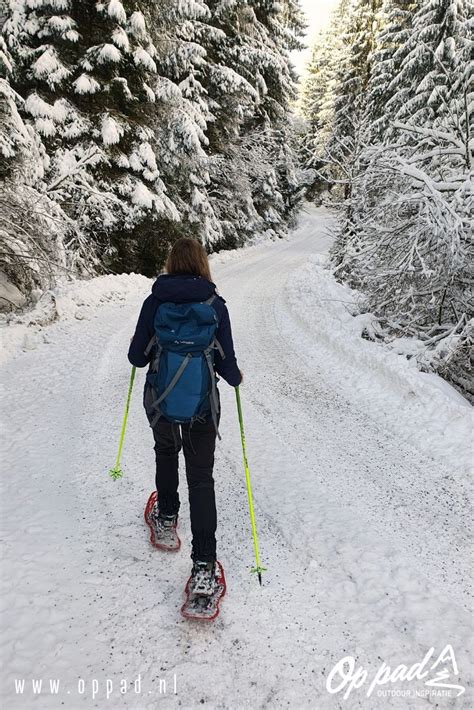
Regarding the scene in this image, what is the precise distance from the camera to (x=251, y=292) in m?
12.6

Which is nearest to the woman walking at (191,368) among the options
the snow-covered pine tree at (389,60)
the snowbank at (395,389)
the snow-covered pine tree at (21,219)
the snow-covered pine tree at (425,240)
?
the snowbank at (395,389)

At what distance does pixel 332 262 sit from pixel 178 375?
14715mm

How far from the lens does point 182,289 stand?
254 centimetres

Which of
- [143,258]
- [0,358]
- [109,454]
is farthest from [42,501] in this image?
[143,258]

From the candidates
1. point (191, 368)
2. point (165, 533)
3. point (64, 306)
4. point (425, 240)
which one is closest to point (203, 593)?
point (165, 533)

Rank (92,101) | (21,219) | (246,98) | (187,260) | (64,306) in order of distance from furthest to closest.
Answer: (246,98) < (92,101) < (64,306) < (21,219) < (187,260)

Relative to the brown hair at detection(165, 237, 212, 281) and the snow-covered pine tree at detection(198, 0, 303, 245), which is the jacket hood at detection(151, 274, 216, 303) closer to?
the brown hair at detection(165, 237, 212, 281)

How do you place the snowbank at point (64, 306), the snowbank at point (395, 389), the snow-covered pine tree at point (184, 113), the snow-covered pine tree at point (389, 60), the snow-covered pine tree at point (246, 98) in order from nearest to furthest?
the snowbank at point (395, 389) → the snowbank at point (64, 306) → the snow-covered pine tree at point (184, 113) → the snow-covered pine tree at point (246, 98) → the snow-covered pine tree at point (389, 60)

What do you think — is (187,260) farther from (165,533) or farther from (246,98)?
(246,98)

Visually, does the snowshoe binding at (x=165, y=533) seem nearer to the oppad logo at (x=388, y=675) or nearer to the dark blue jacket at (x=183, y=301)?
the dark blue jacket at (x=183, y=301)

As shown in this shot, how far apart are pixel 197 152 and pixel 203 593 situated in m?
13.4

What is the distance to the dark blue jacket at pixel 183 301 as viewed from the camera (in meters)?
2.55

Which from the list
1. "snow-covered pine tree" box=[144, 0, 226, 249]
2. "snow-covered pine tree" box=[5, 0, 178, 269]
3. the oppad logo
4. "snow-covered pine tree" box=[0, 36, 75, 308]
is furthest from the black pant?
"snow-covered pine tree" box=[144, 0, 226, 249]

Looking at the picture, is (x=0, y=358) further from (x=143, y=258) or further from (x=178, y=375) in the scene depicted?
(x=143, y=258)
